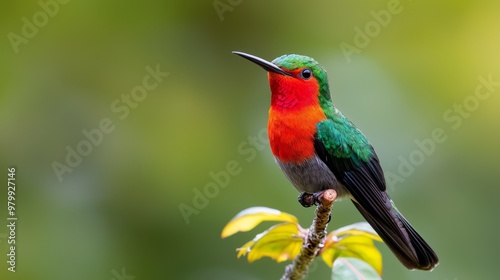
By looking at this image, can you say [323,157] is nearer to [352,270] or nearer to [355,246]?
[355,246]

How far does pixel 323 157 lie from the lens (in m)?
3.75

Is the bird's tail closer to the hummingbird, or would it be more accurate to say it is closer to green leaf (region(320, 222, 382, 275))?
the hummingbird

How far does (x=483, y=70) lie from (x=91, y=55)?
3.17m

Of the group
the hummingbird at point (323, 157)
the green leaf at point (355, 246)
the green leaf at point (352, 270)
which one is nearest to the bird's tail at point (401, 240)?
the hummingbird at point (323, 157)

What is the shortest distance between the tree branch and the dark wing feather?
1.59ft

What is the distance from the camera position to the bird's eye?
12.6ft

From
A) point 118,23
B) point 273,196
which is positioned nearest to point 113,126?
point 118,23

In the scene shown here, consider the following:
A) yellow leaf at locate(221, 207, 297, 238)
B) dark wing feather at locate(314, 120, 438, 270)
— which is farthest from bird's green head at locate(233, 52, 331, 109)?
yellow leaf at locate(221, 207, 297, 238)

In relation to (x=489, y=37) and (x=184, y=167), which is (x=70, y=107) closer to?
(x=184, y=167)

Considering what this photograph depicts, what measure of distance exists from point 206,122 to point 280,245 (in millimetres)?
1881

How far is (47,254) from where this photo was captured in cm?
439

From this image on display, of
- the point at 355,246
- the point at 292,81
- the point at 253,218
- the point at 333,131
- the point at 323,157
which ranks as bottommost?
the point at 355,246

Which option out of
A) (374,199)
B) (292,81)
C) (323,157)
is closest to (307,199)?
(323,157)

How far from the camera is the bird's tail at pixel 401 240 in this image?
360cm
